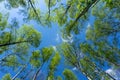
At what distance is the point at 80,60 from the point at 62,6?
4708 millimetres

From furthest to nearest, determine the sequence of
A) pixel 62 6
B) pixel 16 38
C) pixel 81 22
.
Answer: pixel 16 38
pixel 81 22
pixel 62 6

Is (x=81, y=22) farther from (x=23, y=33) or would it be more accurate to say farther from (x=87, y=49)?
(x=23, y=33)

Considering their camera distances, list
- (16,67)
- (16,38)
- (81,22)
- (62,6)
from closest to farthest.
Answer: (62,6) → (81,22) → (16,38) → (16,67)

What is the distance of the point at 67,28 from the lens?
1639cm

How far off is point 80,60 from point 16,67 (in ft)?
14.3

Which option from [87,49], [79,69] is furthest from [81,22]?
[79,69]

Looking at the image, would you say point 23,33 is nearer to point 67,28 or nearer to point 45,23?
point 45,23

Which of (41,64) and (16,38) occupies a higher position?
(16,38)

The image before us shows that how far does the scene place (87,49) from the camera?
1723 cm

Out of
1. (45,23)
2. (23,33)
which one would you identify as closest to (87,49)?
(45,23)

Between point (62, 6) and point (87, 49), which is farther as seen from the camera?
point (87, 49)

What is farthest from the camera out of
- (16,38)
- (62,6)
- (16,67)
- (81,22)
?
(16,67)

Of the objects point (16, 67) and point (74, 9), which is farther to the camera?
point (16, 67)

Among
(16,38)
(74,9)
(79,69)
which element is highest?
(74,9)
